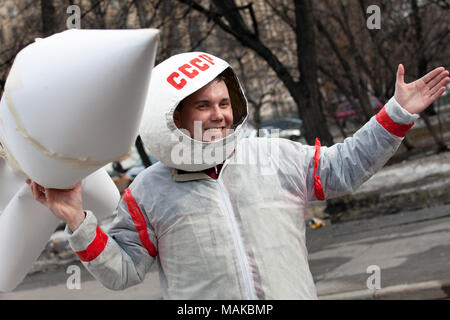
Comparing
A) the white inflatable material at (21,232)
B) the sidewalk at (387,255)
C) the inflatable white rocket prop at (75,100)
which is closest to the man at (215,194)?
the white inflatable material at (21,232)

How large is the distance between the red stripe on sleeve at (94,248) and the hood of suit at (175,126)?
38cm

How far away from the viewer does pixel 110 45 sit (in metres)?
2.20

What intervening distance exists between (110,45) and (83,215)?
2.53 ft

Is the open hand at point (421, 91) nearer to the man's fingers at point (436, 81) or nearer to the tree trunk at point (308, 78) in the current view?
the man's fingers at point (436, 81)

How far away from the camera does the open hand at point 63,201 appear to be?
2662mm

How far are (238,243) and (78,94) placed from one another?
0.88 m

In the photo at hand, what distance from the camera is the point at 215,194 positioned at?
9.21 feet

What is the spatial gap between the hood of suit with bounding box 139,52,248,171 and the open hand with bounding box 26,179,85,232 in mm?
351

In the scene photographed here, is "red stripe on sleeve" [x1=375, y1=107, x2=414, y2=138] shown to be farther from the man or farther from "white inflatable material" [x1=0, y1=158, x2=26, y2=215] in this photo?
"white inflatable material" [x1=0, y1=158, x2=26, y2=215]

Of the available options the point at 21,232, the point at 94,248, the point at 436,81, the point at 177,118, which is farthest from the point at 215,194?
the point at 436,81

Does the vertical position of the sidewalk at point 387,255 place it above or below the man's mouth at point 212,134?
below

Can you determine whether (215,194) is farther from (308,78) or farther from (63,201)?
(308,78)
